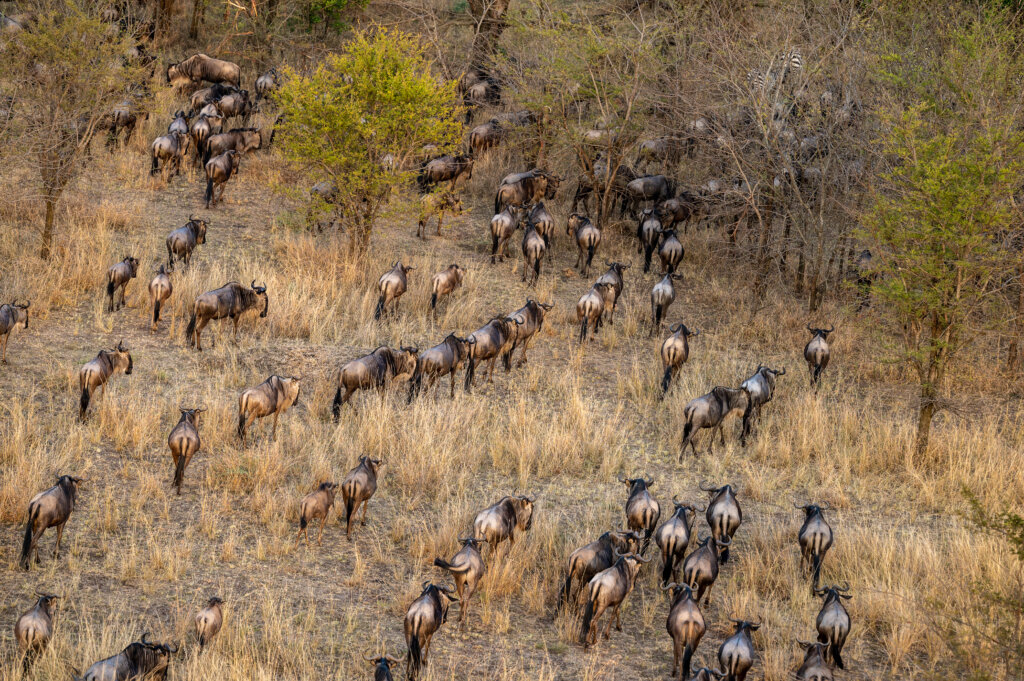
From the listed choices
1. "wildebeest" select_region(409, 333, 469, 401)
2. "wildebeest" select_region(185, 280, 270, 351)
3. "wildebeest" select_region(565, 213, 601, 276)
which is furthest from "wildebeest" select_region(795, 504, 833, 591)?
"wildebeest" select_region(565, 213, 601, 276)

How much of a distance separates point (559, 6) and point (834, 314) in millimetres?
7636

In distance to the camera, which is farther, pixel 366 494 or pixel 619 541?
pixel 366 494

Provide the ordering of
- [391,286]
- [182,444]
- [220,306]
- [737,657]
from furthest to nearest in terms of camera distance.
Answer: [391,286] < [220,306] < [182,444] < [737,657]

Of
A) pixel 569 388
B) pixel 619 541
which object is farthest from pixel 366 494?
pixel 569 388

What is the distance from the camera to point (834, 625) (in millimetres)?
7887

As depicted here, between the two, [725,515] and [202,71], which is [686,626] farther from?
[202,71]

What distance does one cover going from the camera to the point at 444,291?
14344 mm

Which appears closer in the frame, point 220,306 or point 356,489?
point 356,489

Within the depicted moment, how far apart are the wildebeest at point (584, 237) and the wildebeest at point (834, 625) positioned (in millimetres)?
8859

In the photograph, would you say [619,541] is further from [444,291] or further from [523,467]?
[444,291]

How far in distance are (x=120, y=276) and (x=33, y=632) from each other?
7151 mm

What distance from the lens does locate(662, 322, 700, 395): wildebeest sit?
12977 mm

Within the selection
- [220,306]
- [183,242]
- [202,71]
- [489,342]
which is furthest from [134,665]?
[202,71]

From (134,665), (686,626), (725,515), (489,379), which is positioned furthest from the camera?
(489,379)
